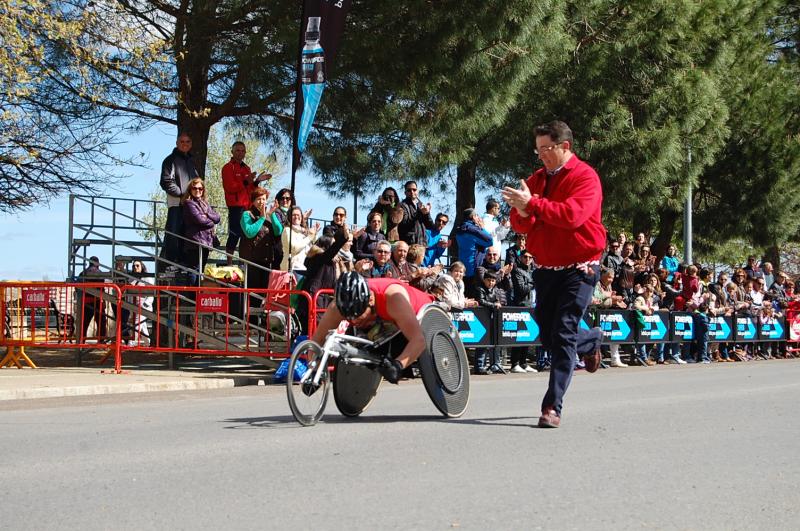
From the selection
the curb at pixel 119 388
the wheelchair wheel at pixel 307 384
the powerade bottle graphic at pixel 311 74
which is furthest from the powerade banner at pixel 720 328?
the wheelchair wheel at pixel 307 384

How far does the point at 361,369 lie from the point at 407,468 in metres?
2.58

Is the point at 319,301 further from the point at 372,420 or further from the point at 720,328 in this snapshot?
the point at 720,328

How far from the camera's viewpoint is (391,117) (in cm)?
1914

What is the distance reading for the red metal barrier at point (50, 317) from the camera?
1636 cm

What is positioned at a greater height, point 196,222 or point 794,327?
point 196,222

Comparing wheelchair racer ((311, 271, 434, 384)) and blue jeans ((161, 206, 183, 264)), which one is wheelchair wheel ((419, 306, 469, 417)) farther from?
blue jeans ((161, 206, 183, 264))

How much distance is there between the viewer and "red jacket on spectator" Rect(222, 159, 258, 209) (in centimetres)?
1734

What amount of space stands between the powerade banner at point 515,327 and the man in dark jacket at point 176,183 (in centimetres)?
521

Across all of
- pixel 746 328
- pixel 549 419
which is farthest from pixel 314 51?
pixel 746 328

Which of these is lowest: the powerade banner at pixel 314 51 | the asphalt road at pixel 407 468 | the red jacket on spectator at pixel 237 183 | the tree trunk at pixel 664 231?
the asphalt road at pixel 407 468

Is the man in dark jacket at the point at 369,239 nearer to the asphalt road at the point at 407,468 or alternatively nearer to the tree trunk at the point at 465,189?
the asphalt road at the point at 407,468

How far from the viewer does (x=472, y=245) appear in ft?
58.2

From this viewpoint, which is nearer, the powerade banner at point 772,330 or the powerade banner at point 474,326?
the powerade banner at point 474,326

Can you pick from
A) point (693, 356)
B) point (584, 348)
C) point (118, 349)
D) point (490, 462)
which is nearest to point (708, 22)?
point (693, 356)
